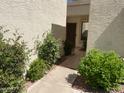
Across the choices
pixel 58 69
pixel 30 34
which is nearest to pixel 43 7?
Answer: pixel 30 34

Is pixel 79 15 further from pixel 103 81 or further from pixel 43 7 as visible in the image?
pixel 103 81

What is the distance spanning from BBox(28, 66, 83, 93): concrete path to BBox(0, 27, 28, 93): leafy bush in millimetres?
1105

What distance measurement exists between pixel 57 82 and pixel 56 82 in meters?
0.04

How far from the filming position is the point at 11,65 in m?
5.57

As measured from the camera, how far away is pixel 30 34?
24.8ft

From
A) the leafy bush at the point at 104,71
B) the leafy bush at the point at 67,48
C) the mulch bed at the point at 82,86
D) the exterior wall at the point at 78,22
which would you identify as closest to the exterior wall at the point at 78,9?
the exterior wall at the point at 78,22

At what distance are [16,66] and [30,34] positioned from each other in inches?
88.2

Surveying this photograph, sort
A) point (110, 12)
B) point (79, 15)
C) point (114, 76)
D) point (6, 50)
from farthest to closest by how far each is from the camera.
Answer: point (79, 15)
point (110, 12)
point (114, 76)
point (6, 50)

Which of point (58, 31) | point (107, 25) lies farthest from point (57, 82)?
point (58, 31)

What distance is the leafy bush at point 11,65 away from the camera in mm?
5385

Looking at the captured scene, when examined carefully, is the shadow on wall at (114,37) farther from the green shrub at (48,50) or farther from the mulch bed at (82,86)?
the green shrub at (48,50)

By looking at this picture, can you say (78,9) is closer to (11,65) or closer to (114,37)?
(114,37)

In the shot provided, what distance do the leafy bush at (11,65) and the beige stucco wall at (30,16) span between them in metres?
0.71

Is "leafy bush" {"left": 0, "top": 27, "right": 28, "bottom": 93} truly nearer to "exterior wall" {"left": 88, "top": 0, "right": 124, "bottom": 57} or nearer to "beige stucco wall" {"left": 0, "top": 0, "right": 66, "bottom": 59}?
"beige stucco wall" {"left": 0, "top": 0, "right": 66, "bottom": 59}
